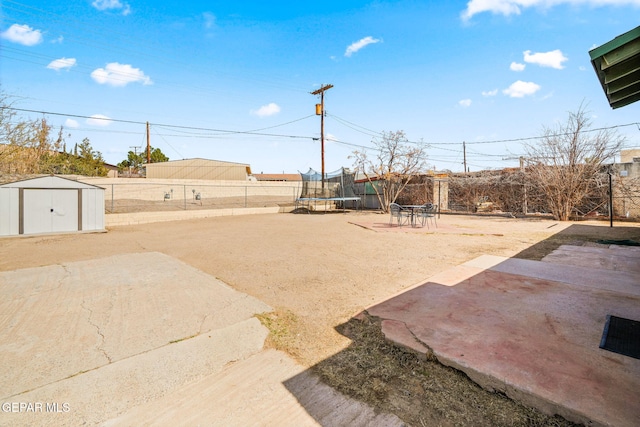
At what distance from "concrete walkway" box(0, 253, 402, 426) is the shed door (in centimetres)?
722

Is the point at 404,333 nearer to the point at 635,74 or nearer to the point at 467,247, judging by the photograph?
the point at 635,74

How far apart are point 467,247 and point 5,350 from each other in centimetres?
725

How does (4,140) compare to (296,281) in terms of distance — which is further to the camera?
(4,140)

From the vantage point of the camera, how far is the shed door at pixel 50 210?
29.2ft

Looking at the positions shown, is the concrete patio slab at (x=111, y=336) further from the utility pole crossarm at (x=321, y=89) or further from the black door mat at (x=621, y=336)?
the utility pole crossarm at (x=321, y=89)

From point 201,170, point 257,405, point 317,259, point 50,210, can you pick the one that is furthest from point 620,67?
point 201,170

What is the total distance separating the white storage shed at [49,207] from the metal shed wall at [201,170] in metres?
18.1

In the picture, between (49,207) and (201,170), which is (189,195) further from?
(201,170)

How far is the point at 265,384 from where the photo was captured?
6.46 ft

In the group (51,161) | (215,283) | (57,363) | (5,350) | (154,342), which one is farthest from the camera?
(51,161)

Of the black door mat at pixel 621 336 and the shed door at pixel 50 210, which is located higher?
the shed door at pixel 50 210

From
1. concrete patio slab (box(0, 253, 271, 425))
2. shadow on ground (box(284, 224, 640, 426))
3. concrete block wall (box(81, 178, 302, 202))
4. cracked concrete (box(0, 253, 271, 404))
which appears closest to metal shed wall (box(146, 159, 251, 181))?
concrete block wall (box(81, 178, 302, 202))

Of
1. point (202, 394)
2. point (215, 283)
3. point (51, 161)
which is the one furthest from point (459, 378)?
point (51, 161)

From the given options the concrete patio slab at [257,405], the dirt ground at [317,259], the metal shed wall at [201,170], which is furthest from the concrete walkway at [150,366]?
the metal shed wall at [201,170]
